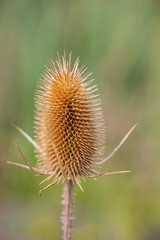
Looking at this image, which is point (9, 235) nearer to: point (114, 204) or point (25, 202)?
point (25, 202)

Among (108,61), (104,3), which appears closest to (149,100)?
(108,61)

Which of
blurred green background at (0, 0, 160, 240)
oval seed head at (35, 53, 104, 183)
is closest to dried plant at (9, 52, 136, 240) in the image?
oval seed head at (35, 53, 104, 183)

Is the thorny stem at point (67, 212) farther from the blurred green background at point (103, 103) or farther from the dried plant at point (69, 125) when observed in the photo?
the blurred green background at point (103, 103)

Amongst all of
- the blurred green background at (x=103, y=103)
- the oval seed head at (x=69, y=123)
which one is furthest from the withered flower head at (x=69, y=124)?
the blurred green background at (x=103, y=103)

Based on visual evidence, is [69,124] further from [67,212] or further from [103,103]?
[103,103]

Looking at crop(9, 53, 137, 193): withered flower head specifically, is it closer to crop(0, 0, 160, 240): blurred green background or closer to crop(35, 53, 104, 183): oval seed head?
crop(35, 53, 104, 183): oval seed head

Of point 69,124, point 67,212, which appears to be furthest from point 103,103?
point 67,212
